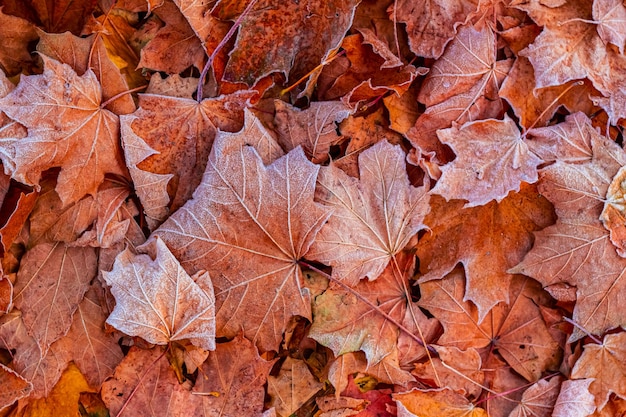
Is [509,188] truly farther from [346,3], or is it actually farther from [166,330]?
[166,330]

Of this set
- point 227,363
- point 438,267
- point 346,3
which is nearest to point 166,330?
point 227,363

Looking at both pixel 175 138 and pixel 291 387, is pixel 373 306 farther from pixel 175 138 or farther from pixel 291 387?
pixel 175 138

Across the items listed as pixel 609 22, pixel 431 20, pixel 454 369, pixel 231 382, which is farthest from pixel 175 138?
pixel 609 22

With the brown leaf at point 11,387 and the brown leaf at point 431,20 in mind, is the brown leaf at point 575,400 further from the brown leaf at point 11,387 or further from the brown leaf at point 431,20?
the brown leaf at point 11,387

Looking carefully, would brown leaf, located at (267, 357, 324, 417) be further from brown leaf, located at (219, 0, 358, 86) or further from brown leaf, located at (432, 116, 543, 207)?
brown leaf, located at (219, 0, 358, 86)

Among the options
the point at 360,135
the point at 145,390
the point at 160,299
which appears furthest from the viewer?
the point at 360,135

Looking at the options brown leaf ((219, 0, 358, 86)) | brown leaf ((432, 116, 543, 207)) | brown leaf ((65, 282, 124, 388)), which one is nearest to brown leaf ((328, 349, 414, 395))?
brown leaf ((432, 116, 543, 207))

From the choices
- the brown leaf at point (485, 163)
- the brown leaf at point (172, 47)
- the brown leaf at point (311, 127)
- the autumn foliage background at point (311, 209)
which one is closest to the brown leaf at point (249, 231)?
the autumn foliage background at point (311, 209)
